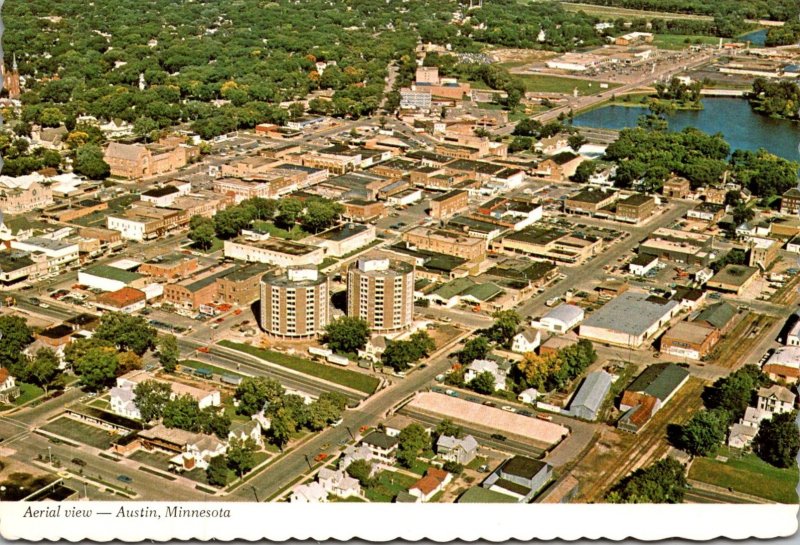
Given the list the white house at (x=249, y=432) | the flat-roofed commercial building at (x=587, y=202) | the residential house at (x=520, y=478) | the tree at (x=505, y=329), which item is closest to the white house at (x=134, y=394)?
the white house at (x=249, y=432)

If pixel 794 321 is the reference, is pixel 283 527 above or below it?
above

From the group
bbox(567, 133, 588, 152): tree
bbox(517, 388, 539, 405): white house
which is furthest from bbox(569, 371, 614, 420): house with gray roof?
bbox(567, 133, 588, 152): tree

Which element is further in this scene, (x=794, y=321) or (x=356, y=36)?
(x=356, y=36)

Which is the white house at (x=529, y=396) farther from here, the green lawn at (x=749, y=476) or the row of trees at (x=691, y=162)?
the row of trees at (x=691, y=162)

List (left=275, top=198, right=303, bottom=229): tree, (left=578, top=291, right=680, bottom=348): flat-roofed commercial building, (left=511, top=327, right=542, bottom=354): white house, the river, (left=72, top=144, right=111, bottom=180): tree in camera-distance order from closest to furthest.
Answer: (left=511, top=327, right=542, bottom=354): white house, (left=578, top=291, right=680, bottom=348): flat-roofed commercial building, (left=275, top=198, right=303, bottom=229): tree, (left=72, top=144, right=111, bottom=180): tree, the river

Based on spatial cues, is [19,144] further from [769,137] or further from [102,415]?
[769,137]

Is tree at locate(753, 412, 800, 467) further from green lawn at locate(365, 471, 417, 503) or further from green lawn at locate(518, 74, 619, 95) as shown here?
green lawn at locate(518, 74, 619, 95)

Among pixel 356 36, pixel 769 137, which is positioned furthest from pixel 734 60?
pixel 356 36
